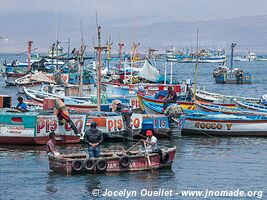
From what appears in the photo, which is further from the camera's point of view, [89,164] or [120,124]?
[120,124]

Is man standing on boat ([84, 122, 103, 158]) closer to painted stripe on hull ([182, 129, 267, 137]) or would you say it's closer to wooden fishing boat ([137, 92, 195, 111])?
painted stripe on hull ([182, 129, 267, 137])

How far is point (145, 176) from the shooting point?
29.4m

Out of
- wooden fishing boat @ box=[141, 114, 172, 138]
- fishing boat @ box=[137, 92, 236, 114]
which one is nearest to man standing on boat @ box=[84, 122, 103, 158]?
wooden fishing boat @ box=[141, 114, 172, 138]

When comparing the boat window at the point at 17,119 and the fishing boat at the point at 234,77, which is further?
the fishing boat at the point at 234,77

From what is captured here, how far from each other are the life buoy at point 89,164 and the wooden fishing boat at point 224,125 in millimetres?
13644

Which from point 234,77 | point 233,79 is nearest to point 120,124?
point 234,77

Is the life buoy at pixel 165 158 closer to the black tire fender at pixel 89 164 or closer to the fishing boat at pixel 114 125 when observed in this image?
the black tire fender at pixel 89 164

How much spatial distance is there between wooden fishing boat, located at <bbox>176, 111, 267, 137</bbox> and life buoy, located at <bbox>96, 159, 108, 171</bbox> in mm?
13270

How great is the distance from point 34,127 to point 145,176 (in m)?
9.11

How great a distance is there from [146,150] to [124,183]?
2.21m

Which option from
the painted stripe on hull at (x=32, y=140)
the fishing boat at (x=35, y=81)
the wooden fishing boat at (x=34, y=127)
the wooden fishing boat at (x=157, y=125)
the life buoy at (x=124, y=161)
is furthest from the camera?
the fishing boat at (x=35, y=81)

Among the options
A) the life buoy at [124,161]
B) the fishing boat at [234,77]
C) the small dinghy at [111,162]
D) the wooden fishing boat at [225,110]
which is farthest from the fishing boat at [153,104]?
the fishing boat at [234,77]

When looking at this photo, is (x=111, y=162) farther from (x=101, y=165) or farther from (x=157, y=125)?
(x=157, y=125)

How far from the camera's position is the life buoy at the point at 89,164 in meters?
29.1
